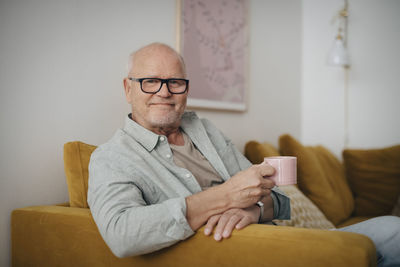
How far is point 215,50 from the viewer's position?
97.2 inches

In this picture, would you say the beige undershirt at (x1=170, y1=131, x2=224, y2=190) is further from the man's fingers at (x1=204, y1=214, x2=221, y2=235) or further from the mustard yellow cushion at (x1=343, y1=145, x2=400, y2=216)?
the mustard yellow cushion at (x1=343, y1=145, x2=400, y2=216)

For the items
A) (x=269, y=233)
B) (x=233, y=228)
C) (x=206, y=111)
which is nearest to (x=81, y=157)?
(x=233, y=228)

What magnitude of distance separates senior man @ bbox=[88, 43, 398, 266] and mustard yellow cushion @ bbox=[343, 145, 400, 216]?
4.72ft

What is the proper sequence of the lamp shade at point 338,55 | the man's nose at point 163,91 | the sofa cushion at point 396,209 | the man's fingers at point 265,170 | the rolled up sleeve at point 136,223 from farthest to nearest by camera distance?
the lamp shade at point 338,55 < the sofa cushion at point 396,209 < the man's nose at point 163,91 < the man's fingers at point 265,170 < the rolled up sleeve at point 136,223

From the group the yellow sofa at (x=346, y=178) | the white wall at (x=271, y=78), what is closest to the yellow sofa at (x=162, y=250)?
the yellow sofa at (x=346, y=178)

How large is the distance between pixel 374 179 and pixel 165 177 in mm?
2034

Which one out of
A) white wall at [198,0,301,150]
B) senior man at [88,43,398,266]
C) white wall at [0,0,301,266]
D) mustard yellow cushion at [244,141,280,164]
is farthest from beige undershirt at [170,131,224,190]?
white wall at [198,0,301,150]

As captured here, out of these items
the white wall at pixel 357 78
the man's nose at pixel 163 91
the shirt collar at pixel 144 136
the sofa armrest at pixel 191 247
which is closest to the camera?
the sofa armrest at pixel 191 247

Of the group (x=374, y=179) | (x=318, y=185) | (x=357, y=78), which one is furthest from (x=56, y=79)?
(x=357, y=78)

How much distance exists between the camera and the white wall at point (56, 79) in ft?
4.76

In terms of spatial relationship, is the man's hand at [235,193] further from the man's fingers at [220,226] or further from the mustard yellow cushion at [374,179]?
the mustard yellow cushion at [374,179]

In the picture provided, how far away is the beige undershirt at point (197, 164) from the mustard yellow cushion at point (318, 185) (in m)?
1.07

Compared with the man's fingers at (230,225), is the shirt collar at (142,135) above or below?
above

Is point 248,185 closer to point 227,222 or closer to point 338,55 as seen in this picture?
point 227,222
